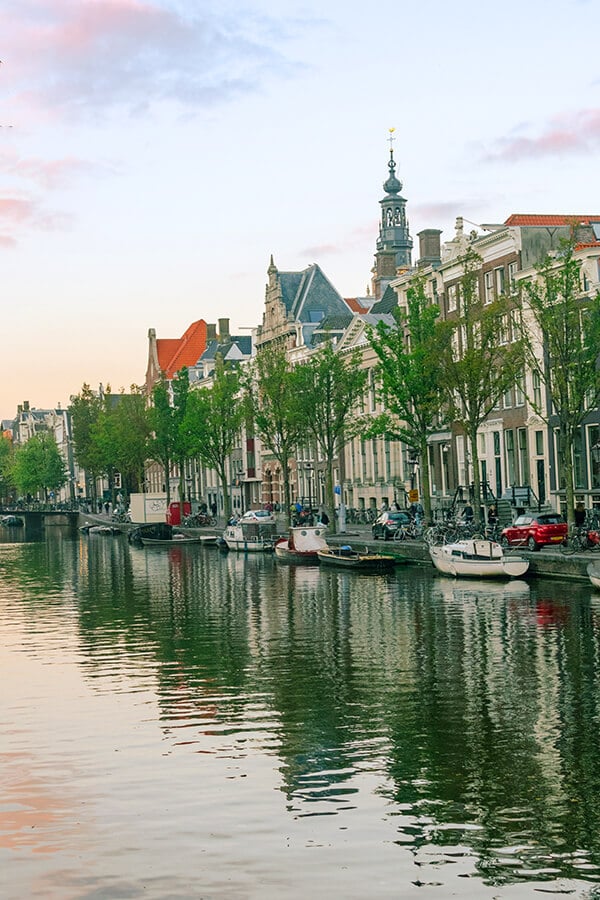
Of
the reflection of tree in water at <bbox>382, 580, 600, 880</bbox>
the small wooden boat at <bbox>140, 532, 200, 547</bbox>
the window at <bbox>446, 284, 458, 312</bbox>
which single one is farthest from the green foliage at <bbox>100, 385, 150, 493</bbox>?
the reflection of tree in water at <bbox>382, 580, 600, 880</bbox>

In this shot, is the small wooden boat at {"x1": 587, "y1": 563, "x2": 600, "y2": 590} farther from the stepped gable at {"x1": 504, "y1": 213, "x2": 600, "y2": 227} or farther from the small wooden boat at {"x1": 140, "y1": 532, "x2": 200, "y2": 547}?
the small wooden boat at {"x1": 140, "y1": 532, "x2": 200, "y2": 547}

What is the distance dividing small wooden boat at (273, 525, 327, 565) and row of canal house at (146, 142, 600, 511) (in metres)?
8.13

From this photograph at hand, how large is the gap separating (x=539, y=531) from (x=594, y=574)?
1347cm

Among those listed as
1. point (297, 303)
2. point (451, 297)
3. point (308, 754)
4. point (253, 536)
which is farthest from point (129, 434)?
point (308, 754)

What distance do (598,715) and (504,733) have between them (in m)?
2.62

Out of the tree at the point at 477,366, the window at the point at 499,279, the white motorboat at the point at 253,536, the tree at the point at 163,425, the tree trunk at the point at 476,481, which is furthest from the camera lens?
the tree at the point at 163,425

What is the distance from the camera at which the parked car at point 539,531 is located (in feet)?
213

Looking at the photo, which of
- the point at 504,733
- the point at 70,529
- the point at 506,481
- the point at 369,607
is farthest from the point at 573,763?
the point at 70,529

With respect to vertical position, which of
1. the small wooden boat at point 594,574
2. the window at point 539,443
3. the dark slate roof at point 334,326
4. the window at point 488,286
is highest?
the dark slate roof at point 334,326

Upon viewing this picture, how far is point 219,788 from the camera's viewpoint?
2345cm

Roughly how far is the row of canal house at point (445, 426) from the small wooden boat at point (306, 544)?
8128 mm

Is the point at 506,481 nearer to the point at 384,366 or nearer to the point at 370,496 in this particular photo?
the point at 384,366

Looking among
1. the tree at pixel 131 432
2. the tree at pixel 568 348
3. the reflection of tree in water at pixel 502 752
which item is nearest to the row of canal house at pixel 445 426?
the tree at pixel 568 348

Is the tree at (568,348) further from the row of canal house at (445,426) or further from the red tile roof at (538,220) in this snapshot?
the red tile roof at (538,220)
